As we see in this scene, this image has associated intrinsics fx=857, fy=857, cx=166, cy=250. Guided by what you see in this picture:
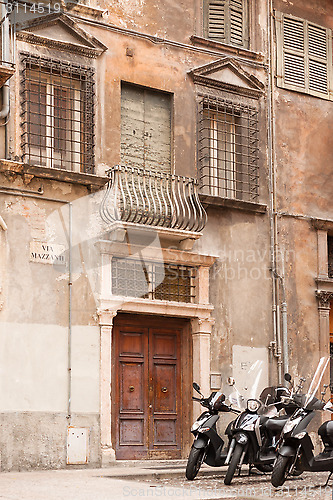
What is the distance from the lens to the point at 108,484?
10.4m

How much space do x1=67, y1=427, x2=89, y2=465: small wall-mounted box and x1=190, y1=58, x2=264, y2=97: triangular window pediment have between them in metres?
6.35

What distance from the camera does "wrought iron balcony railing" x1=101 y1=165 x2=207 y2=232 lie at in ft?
44.3

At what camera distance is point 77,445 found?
41.8ft

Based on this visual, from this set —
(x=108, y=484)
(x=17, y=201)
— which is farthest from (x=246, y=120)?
(x=108, y=484)

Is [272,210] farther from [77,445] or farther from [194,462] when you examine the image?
[194,462]

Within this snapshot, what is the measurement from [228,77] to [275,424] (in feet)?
22.4

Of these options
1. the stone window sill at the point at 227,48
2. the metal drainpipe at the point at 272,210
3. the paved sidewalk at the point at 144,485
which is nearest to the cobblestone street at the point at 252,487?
the paved sidewalk at the point at 144,485

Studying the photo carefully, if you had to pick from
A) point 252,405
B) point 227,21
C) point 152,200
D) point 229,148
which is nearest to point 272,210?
point 229,148

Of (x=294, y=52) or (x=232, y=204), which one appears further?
(x=294, y=52)

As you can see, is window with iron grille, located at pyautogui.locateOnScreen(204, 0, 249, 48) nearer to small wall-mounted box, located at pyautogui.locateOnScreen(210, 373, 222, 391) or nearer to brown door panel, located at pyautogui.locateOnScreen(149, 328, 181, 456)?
brown door panel, located at pyautogui.locateOnScreen(149, 328, 181, 456)

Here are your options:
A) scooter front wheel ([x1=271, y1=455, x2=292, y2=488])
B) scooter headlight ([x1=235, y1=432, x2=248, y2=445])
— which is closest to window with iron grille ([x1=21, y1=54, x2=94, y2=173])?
scooter headlight ([x1=235, y1=432, x2=248, y2=445])

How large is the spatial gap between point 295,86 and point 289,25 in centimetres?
120

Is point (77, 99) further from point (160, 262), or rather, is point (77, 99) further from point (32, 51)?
point (160, 262)

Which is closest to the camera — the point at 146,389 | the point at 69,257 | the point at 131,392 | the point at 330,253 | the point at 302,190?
the point at 69,257
